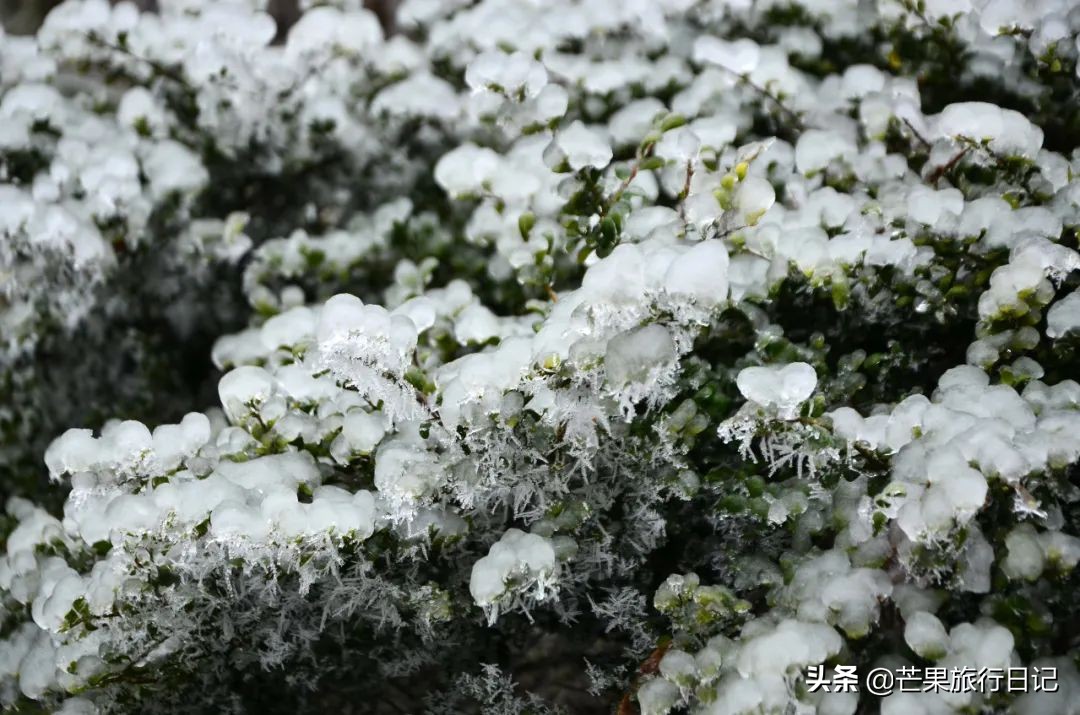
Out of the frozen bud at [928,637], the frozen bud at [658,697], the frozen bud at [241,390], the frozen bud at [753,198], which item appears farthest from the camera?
the frozen bud at [241,390]

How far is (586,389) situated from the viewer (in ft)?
3.85

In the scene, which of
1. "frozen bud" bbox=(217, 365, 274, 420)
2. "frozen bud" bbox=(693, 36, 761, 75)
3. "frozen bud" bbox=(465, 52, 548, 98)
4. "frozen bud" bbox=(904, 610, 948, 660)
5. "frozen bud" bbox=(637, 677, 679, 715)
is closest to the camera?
"frozen bud" bbox=(904, 610, 948, 660)

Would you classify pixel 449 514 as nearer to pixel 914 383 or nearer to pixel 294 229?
pixel 914 383

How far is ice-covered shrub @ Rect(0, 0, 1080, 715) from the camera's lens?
1087mm

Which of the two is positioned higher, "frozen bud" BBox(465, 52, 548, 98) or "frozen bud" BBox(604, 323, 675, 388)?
"frozen bud" BBox(465, 52, 548, 98)

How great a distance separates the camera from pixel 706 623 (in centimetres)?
116

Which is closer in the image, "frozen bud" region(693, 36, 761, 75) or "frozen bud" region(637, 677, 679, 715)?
"frozen bud" region(637, 677, 679, 715)

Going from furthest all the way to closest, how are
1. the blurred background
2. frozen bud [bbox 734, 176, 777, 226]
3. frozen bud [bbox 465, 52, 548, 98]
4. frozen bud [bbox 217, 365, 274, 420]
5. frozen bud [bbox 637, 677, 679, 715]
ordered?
the blurred background, frozen bud [bbox 465, 52, 548, 98], frozen bud [bbox 217, 365, 274, 420], frozen bud [bbox 734, 176, 777, 226], frozen bud [bbox 637, 677, 679, 715]

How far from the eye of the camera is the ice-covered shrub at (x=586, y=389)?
1.09 metres

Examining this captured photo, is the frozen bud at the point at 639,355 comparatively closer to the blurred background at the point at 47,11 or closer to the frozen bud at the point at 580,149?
the frozen bud at the point at 580,149

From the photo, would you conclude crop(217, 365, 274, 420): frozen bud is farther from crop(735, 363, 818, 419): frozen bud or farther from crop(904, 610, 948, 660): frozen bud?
crop(904, 610, 948, 660): frozen bud

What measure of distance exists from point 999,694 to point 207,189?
6.55 feet

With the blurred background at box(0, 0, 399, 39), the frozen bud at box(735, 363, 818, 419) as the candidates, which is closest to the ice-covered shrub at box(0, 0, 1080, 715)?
the frozen bud at box(735, 363, 818, 419)

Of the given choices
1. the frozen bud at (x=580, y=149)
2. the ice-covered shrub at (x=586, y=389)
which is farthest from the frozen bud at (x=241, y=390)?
the frozen bud at (x=580, y=149)
